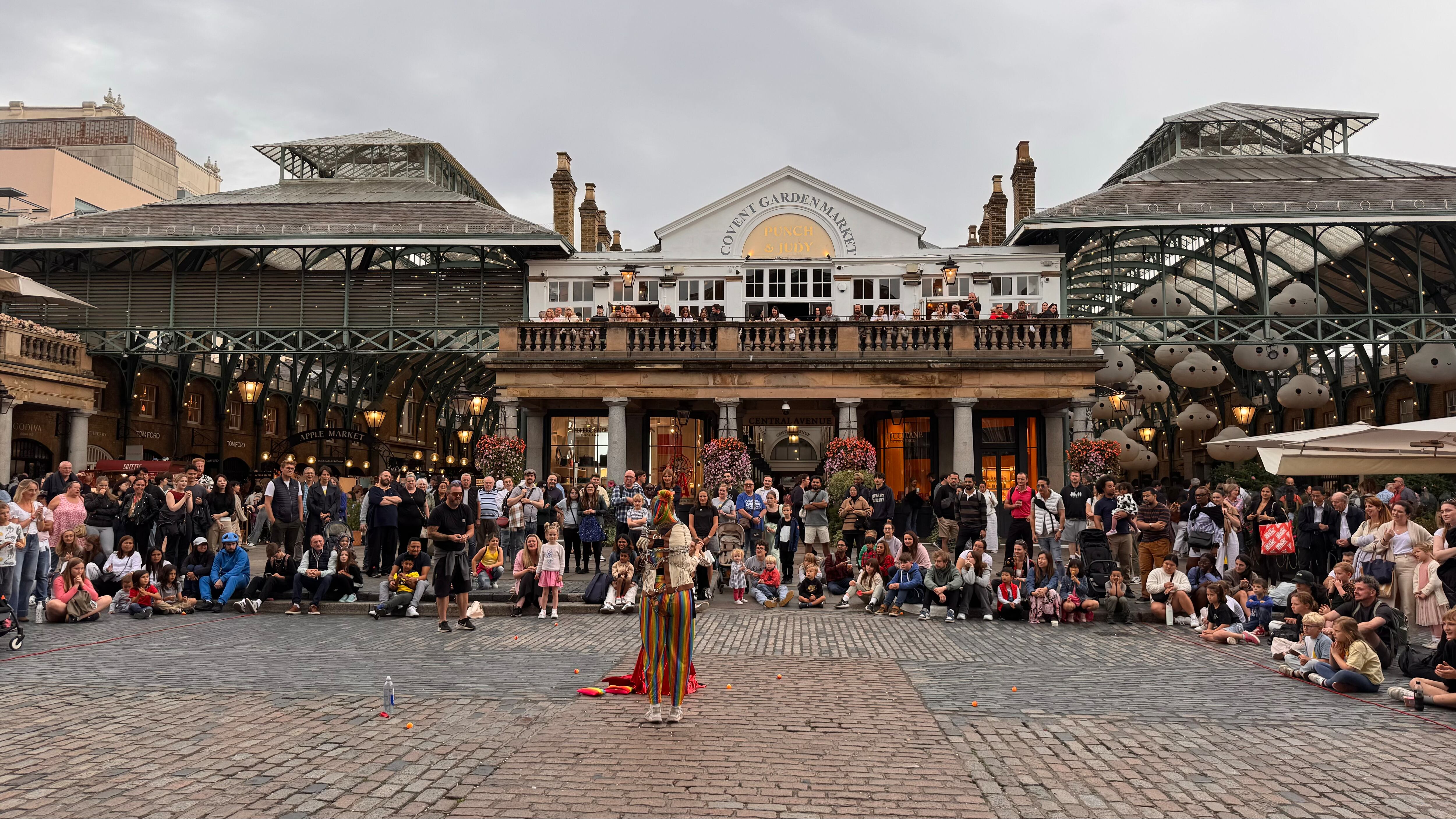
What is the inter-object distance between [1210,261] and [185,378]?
113 ft

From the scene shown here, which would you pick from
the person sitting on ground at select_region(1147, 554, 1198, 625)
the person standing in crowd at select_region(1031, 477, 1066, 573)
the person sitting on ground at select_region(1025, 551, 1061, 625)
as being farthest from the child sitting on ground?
the person sitting on ground at select_region(1147, 554, 1198, 625)

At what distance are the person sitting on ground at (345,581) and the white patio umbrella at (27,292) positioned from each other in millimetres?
15900

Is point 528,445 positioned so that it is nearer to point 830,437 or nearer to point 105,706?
point 830,437

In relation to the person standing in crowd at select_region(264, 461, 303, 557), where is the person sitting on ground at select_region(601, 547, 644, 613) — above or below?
below

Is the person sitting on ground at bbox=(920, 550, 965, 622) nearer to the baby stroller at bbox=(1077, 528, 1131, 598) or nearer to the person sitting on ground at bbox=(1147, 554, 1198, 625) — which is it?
the baby stroller at bbox=(1077, 528, 1131, 598)

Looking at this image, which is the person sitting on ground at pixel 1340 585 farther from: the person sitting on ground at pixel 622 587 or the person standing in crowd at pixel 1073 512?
the person sitting on ground at pixel 622 587

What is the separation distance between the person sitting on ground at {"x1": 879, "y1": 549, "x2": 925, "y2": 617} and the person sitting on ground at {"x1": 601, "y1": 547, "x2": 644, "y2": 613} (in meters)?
3.64

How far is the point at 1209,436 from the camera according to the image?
49.6 meters

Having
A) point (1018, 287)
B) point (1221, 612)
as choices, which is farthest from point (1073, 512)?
point (1018, 287)

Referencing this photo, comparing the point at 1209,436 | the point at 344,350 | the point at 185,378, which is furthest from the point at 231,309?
the point at 1209,436

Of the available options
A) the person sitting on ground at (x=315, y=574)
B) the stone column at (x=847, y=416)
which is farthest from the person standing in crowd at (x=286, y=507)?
the stone column at (x=847, y=416)

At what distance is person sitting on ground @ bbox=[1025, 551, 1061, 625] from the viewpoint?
13297mm

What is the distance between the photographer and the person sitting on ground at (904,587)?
14.1 metres

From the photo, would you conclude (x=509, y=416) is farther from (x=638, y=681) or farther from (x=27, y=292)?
(x=638, y=681)
